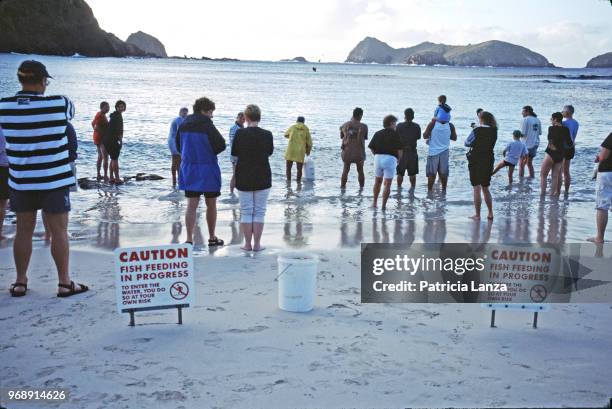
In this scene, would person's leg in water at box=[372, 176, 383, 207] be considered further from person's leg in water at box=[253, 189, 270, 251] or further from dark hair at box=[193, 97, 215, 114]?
dark hair at box=[193, 97, 215, 114]

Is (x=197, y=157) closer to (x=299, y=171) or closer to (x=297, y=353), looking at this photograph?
(x=297, y=353)

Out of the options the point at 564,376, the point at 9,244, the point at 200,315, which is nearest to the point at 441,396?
the point at 564,376

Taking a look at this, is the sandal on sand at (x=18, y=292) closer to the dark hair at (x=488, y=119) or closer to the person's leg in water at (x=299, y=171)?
the dark hair at (x=488, y=119)

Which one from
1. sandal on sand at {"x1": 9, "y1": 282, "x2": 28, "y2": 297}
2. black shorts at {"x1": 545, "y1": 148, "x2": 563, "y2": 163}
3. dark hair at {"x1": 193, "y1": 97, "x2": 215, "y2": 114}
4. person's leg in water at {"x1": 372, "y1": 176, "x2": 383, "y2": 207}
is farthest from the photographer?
black shorts at {"x1": 545, "y1": 148, "x2": 563, "y2": 163}

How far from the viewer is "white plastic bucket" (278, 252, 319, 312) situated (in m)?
5.62

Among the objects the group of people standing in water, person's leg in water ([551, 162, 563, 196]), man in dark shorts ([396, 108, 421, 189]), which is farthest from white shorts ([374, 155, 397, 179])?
person's leg in water ([551, 162, 563, 196])

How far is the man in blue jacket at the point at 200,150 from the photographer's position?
7.59 meters

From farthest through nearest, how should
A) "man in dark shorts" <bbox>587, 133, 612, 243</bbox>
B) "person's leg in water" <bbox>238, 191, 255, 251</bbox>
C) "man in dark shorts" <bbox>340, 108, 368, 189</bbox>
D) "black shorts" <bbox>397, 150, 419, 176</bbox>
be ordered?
1. "man in dark shorts" <bbox>340, 108, 368, 189</bbox>
2. "black shorts" <bbox>397, 150, 419, 176</bbox>
3. "man in dark shorts" <bbox>587, 133, 612, 243</bbox>
4. "person's leg in water" <bbox>238, 191, 255, 251</bbox>

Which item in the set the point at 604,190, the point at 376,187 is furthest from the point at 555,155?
the point at 604,190

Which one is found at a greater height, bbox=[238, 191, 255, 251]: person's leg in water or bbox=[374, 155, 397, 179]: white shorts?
bbox=[374, 155, 397, 179]: white shorts

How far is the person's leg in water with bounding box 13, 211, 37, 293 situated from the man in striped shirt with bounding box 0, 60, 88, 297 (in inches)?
0.4

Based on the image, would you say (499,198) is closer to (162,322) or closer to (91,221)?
(91,221)

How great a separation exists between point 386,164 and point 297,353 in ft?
22.1

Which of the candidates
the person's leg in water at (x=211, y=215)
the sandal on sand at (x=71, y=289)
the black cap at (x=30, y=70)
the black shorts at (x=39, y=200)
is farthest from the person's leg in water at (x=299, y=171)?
the black cap at (x=30, y=70)
